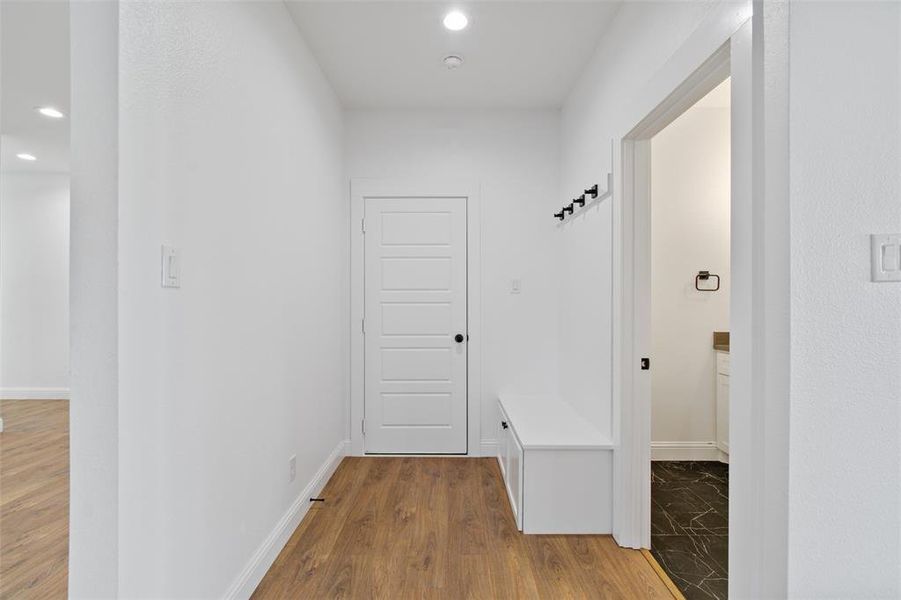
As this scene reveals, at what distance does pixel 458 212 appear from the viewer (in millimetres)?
3572

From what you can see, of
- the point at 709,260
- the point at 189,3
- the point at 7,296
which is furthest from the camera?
the point at 7,296

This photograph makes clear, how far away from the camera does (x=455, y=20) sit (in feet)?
7.97

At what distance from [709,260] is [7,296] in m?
6.29

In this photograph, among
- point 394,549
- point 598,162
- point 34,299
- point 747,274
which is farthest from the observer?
point 34,299

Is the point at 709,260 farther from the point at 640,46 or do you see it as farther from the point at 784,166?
the point at 784,166

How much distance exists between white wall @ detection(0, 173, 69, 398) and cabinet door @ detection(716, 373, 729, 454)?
5732 mm

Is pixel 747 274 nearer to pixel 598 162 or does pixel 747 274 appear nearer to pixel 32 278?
pixel 598 162

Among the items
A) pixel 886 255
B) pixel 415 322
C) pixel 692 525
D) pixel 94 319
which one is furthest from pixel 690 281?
pixel 94 319

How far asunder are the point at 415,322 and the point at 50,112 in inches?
107

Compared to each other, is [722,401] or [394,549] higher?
[722,401]

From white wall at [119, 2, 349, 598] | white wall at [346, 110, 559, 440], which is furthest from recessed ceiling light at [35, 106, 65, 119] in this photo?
white wall at [346, 110, 559, 440]

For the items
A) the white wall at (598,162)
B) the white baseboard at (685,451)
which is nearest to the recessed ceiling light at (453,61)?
the white wall at (598,162)

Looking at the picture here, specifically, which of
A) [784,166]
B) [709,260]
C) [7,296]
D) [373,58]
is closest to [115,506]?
[784,166]

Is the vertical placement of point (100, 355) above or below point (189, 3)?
below
